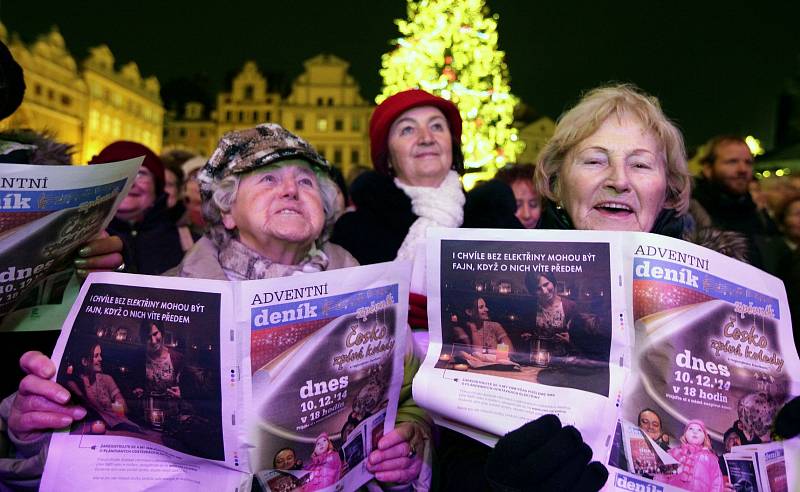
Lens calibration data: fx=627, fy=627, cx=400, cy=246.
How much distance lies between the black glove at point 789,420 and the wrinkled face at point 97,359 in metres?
1.58

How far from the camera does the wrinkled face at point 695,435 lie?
4.46 feet

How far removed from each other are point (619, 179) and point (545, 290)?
1.79 ft

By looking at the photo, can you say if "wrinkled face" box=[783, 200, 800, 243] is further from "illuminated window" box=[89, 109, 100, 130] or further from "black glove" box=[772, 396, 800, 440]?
"illuminated window" box=[89, 109, 100, 130]

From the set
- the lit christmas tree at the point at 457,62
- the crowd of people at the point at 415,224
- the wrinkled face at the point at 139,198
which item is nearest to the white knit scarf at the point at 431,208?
the crowd of people at the point at 415,224

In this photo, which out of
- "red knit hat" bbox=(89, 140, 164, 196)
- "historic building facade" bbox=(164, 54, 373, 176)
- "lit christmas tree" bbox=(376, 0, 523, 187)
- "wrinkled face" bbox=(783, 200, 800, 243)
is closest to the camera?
"red knit hat" bbox=(89, 140, 164, 196)

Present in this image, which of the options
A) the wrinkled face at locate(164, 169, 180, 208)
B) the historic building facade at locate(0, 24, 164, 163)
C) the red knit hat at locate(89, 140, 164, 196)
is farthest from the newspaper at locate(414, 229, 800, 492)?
the historic building facade at locate(0, 24, 164, 163)

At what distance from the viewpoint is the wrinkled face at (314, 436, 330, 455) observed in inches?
62.9

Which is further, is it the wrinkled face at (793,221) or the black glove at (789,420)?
the wrinkled face at (793,221)

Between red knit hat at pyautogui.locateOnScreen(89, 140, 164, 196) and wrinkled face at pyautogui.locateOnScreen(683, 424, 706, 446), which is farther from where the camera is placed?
red knit hat at pyautogui.locateOnScreen(89, 140, 164, 196)

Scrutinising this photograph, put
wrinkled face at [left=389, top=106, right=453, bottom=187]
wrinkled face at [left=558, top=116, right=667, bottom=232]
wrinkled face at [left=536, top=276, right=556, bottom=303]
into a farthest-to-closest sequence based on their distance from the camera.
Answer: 1. wrinkled face at [left=389, top=106, right=453, bottom=187]
2. wrinkled face at [left=558, top=116, right=667, bottom=232]
3. wrinkled face at [left=536, top=276, right=556, bottom=303]

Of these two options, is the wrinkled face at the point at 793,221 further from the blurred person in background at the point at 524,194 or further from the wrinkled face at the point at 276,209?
the wrinkled face at the point at 276,209

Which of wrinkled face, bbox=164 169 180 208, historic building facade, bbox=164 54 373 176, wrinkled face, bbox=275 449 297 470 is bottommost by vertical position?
wrinkled face, bbox=275 449 297 470

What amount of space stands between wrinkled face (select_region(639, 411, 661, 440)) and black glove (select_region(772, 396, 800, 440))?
0.28m

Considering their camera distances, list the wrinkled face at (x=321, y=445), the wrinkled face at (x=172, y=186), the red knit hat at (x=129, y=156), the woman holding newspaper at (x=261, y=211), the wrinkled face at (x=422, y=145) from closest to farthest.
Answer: the wrinkled face at (x=321, y=445)
the woman holding newspaper at (x=261, y=211)
the wrinkled face at (x=422, y=145)
the red knit hat at (x=129, y=156)
the wrinkled face at (x=172, y=186)
